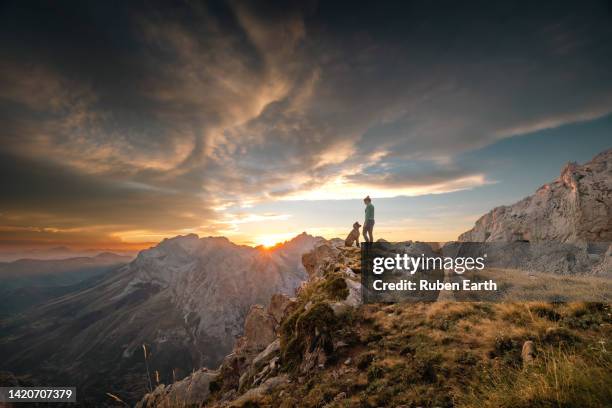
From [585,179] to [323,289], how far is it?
23.6 m

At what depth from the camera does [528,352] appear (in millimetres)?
7055

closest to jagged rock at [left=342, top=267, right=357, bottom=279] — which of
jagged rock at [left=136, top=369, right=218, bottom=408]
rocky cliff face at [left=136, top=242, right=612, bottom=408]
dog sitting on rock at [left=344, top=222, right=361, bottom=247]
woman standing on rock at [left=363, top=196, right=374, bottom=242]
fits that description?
rocky cliff face at [left=136, top=242, right=612, bottom=408]

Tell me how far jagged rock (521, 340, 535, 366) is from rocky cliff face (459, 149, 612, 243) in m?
20.2

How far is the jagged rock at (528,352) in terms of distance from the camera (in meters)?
6.73

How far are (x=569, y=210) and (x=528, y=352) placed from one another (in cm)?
2237

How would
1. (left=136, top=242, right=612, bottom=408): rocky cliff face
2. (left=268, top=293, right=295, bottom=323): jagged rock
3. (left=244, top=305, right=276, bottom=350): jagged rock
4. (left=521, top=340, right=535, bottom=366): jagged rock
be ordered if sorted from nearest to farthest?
(left=136, top=242, right=612, bottom=408): rocky cliff face
(left=521, top=340, right=535, bottom=366): jagged rock
(left=244, top=305, right=276, bottom=350): jagged rock
(left=268, top=293, right=295, bottom=323): jagged rock

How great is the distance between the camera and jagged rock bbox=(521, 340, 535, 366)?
673cm

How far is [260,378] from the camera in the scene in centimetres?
1178

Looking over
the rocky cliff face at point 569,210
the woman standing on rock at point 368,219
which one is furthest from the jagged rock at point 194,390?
the rocky cliff face at point 569,210

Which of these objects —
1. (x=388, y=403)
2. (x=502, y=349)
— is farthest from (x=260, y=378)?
(x=502, y=349)

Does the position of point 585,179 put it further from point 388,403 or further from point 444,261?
point 388,403

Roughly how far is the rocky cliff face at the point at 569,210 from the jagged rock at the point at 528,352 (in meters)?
20.2

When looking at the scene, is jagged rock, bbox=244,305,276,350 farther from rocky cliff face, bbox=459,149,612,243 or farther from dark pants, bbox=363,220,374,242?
rocky cliff face, bbox=459,149,612,243

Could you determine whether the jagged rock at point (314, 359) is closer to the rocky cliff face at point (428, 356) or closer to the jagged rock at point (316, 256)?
the rocky cliff face at point (428, 356)
